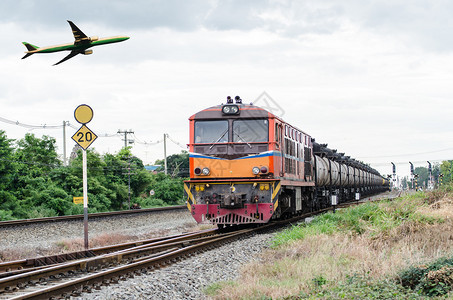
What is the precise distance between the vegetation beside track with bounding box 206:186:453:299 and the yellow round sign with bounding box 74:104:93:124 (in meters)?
5.79

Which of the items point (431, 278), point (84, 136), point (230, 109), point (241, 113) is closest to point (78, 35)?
point (84, 136)

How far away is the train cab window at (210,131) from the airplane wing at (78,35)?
414 cm

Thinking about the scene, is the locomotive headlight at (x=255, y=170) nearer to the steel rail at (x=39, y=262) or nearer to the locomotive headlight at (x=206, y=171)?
the locomotive headlight at (x=206, y=171)

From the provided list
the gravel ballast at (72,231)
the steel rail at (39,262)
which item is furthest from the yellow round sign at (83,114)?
the gravel ballast at (72,231)

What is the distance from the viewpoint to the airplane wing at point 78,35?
14.1 m

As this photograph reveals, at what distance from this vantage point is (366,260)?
8.69 meters

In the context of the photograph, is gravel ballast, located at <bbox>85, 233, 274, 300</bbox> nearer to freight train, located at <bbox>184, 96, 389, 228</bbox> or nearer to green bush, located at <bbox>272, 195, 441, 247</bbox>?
green bush, located at <bbox>272, 195, 441, 247</bbox>

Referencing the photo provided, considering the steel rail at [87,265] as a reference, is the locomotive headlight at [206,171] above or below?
above

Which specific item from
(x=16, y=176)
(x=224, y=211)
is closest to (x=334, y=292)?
(x=224, y=211)

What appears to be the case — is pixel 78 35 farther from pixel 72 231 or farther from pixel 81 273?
pixel 72 231

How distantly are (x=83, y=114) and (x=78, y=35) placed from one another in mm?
2511

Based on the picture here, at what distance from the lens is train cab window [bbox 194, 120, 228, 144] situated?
15.6 meters

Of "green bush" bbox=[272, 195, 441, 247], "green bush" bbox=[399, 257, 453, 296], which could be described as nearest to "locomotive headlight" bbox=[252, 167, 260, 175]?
"green bush" bbox=[272, 195, 441, 247]

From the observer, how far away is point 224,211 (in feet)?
49.5
